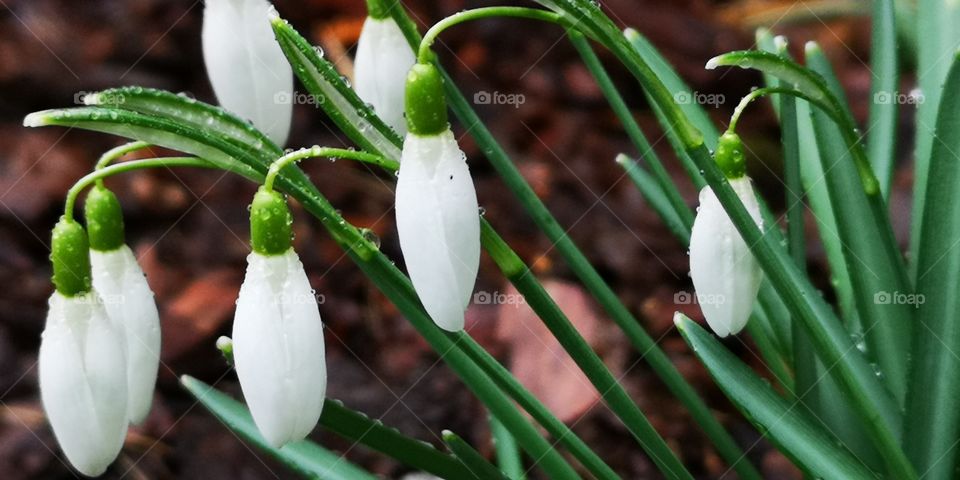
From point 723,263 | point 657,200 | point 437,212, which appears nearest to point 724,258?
point 723,263

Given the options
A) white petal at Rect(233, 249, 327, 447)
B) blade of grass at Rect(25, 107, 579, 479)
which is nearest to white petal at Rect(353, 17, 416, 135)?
blade of grass at Rect(25, 107, 579, 479)

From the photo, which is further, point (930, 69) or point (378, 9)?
point (930, 69)

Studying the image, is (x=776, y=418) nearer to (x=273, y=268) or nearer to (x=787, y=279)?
(x=787, y=279)

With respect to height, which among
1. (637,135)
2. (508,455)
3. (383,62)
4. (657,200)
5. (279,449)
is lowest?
(508,455)

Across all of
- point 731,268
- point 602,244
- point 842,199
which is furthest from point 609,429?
point 731,268

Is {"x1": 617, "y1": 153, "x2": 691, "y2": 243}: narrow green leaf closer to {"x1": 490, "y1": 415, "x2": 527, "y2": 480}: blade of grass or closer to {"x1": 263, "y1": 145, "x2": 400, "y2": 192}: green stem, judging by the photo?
{"x1": 490, "y1": 415, "x2": 527, "y2": 480}: blade of grass

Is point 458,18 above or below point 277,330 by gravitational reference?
above

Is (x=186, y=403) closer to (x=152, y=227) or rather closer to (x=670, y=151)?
(x=152, y=227)

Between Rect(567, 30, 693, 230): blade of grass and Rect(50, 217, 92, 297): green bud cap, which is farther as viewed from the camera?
Rect(567, 30, 693, 230): blade of grass
